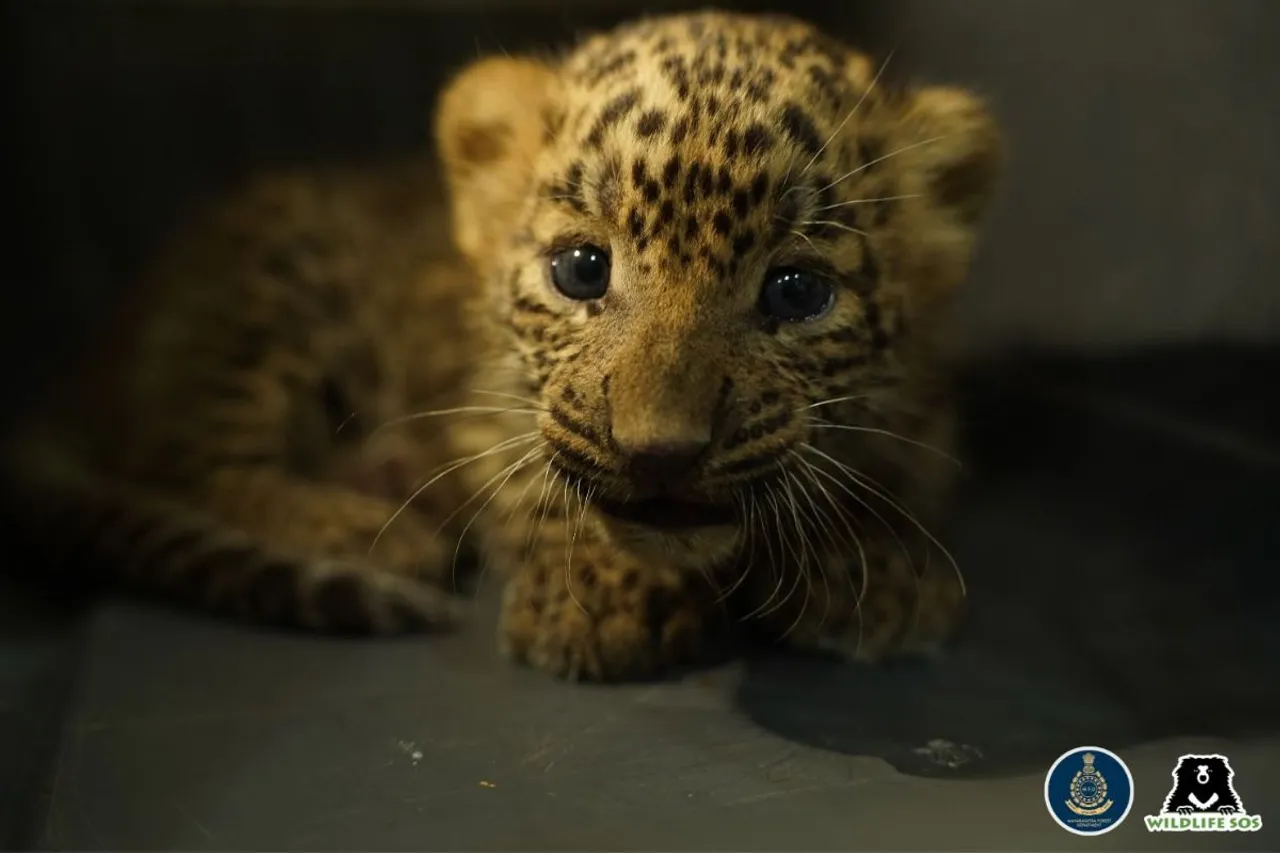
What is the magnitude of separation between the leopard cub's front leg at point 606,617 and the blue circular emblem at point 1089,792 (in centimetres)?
63

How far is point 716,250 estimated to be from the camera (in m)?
1.76

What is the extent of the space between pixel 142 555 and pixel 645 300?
3.98 feet

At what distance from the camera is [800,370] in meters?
1.85

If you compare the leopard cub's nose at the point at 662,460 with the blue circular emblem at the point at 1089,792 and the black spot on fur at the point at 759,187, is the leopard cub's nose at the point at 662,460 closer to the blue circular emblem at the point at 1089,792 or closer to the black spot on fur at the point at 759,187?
the black spot on fur at the point at 759,187

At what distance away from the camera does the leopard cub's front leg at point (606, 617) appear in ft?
6.55

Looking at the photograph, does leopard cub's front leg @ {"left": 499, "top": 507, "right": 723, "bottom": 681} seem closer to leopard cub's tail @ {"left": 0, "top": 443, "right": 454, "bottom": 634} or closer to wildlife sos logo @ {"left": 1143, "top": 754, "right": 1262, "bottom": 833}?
leopard cub's tail @ {"left": 0, "top": 443, "right": 454, "bottom": 634}

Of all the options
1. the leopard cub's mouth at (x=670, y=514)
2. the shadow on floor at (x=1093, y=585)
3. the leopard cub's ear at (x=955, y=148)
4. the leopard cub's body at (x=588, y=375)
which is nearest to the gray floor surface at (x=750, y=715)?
the shadow on floor at (x=1093, y=585)


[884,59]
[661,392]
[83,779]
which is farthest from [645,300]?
[83,779]

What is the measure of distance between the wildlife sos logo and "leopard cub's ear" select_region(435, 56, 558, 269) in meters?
1.38

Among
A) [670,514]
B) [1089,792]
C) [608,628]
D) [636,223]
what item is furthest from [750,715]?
[636,223]

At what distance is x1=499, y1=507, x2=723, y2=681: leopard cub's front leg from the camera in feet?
6.55

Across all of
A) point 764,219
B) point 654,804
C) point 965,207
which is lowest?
point 654,804

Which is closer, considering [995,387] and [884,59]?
[884,59]

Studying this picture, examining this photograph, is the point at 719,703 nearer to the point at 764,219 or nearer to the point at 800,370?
the point at 800,370
